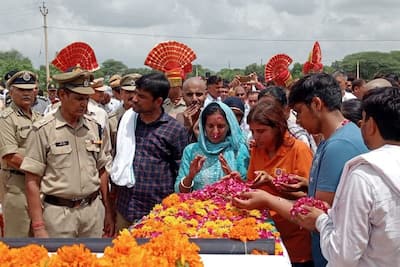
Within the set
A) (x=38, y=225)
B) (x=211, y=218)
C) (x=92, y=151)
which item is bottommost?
(x=38, y=225)

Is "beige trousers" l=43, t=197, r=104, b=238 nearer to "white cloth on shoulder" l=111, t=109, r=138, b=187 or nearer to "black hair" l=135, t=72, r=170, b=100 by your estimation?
"white cloth on shoulder" l=111, t=109, r=138, b=187

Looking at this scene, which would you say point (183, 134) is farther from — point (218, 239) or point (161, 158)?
point (218, 239)

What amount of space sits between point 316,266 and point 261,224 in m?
0.45

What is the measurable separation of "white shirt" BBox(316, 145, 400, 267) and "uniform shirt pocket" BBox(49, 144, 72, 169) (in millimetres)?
2211

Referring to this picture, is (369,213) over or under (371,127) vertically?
under

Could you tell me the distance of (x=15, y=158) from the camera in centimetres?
473

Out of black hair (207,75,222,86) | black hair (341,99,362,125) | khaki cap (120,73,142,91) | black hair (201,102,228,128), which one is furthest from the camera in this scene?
black hair (207,75,222,86)

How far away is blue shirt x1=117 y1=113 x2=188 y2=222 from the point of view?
4168mm

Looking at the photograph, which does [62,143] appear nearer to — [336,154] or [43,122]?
[43,122]

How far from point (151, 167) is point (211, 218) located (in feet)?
4.14

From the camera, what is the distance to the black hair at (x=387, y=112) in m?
2.13

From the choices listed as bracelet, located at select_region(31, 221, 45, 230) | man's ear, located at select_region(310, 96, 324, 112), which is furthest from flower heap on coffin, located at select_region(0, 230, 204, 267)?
bracelet, located at select_region(31, 221, 45, 230)

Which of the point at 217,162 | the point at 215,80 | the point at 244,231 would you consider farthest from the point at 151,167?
the point at 215,80

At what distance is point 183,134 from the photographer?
4.32 m
